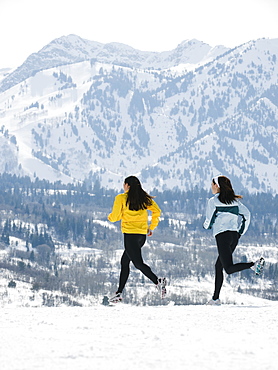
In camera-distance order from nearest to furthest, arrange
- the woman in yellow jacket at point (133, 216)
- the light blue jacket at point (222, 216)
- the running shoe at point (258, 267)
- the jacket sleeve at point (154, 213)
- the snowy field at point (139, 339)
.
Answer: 1. the snowy field at point (139, 339)
2. the running shoe at point (258, 267)
3. the woman in yellow jacket at point (133, 216)
4. the light blue jacket at point (222, 216)
5. the jacket sleeve at point (154, 213)

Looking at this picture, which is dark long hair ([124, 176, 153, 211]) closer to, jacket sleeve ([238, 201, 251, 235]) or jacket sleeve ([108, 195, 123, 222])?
jacket sleeve ([108, 195, 123, 222])

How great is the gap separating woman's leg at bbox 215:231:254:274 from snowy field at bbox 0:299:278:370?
4.44ft

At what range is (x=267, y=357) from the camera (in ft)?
36.6

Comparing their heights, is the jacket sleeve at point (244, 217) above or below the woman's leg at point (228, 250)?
above

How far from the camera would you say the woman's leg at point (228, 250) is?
18562mm

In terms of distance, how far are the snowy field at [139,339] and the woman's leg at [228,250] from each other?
1354mm

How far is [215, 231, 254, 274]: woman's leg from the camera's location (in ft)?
60.9

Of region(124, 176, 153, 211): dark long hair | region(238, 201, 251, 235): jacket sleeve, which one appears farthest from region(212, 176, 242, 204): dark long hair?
region(124, 176, 153, 211): dark long hair

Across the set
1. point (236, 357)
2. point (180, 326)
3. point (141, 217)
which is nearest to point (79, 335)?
point (180, 326)

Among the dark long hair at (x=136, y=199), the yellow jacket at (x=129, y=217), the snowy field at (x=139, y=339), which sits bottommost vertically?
the snowy field at (x=139, y=339)

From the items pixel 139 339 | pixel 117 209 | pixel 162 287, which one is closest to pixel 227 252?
pixel 162 287

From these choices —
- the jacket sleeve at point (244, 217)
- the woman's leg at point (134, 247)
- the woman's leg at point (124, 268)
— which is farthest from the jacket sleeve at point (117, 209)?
the jacket sleeve at point (244, 217)

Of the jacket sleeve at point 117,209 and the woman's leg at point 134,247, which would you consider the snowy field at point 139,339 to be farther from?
the jacket sleeve at point 117,209

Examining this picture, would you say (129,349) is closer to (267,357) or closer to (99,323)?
(267,357)
